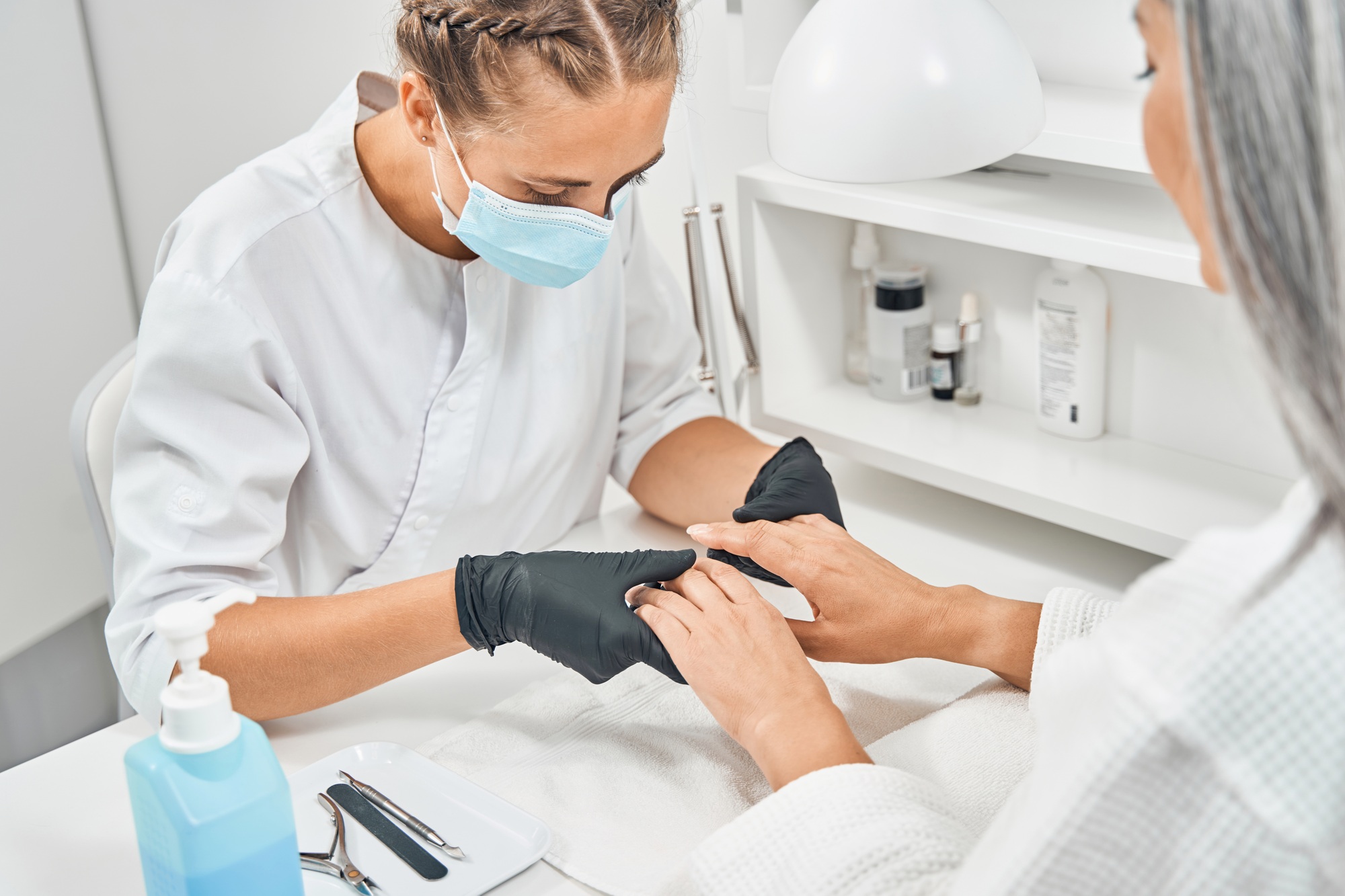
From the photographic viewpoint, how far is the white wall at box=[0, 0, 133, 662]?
2.12 metres

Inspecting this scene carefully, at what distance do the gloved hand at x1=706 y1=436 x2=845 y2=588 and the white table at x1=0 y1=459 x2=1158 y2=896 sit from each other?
75 millimetres

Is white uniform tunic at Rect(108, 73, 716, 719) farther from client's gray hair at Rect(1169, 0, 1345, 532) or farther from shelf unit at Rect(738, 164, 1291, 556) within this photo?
client's gray hair at Rect(1169, 0, 1345, 532)

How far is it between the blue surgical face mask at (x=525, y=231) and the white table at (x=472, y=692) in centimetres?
37

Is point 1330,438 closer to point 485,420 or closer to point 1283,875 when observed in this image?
point 1283,875

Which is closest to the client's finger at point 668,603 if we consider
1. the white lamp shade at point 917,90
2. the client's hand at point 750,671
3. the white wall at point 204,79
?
the client's hand at point 750,671

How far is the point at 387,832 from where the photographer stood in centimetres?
87

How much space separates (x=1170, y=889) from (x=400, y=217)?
91cm

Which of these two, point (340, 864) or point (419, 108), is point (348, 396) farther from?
point (340, 864)

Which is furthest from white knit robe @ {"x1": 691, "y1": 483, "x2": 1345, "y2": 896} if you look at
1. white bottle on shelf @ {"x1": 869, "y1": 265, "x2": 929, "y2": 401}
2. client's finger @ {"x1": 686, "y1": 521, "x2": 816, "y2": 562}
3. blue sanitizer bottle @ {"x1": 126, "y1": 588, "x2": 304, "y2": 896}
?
white bottle on shelf @ {"x1": 869, "y1": 265, "x2": 929, "y2": 401}

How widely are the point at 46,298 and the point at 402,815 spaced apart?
1.72 metres

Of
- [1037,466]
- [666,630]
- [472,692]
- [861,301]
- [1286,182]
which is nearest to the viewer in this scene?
[1286,182]

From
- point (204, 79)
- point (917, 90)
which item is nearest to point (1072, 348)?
point (917, 90)

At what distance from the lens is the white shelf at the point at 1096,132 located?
3.48ft

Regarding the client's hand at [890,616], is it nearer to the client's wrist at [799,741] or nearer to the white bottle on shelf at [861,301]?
the client's wrist at [799,741]
